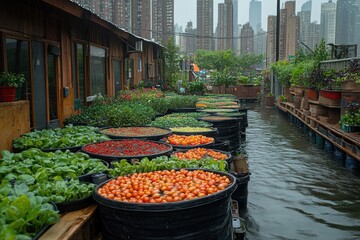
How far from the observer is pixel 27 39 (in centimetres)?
813

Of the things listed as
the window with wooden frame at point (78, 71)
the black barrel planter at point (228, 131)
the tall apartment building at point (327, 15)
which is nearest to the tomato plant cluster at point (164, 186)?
the black barrel planter at point (228, 131)

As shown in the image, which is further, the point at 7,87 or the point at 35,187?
the point at 7,87

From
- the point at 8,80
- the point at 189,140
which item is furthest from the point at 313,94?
the point at 8,80

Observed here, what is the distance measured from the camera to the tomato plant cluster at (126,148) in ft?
20.6

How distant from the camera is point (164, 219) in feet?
11.8

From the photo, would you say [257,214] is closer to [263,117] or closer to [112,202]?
[112,202]

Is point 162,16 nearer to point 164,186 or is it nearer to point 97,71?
point 97,71

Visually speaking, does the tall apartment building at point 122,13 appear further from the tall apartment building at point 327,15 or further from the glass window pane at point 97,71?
the glass window pane at point 97,71

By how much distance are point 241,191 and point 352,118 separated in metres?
5.08

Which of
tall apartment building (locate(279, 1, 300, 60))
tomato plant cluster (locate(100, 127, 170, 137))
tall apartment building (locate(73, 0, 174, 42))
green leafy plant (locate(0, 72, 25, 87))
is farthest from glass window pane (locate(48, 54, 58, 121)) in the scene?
tall apartment building (locate(279, 1, 300, 60))

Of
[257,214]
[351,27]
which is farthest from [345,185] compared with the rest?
[351,27]

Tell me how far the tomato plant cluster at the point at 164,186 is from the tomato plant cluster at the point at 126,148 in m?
1.45

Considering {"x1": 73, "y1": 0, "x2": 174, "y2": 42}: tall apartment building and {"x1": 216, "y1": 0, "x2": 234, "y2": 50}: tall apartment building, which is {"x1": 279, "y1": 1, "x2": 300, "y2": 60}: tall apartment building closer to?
{"x1": 73, "y1": 0, "x2": 174, "y2": 42}: tall apartment building

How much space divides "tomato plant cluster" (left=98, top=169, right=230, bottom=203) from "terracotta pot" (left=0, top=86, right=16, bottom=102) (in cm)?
307
